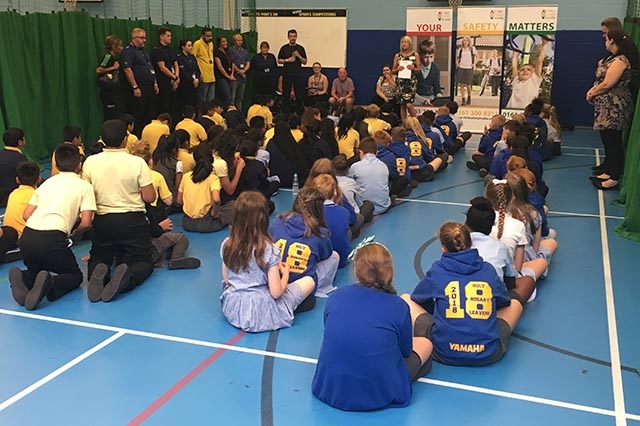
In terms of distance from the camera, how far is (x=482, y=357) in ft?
13.8

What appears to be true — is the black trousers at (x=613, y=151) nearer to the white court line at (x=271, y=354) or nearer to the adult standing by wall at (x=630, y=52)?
the adult standing by wall at (x=630, y=52)

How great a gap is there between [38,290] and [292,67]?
1203cm

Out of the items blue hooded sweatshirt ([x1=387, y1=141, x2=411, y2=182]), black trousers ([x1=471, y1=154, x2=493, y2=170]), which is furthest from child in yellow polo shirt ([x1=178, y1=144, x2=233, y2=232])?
black trousers ([x1=471, y1=154, x2=493, y2=170])

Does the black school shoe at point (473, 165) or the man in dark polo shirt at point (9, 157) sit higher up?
the man in dark polo shirt at point (9, 157)

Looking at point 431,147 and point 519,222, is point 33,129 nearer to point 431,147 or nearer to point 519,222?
point 431,147

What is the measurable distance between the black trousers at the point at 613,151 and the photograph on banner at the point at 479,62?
5708 millimetres

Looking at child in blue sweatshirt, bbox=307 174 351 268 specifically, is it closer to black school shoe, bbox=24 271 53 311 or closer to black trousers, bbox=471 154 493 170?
black school shoe, bbox=24 271 53 311

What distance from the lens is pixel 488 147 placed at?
10.6 metres

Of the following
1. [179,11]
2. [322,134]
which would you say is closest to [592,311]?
[322,134]

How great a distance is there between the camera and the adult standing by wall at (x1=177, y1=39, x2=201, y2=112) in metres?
13.4

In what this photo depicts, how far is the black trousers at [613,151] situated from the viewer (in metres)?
9.21

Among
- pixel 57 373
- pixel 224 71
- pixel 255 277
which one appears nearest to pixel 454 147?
pixel 224 71

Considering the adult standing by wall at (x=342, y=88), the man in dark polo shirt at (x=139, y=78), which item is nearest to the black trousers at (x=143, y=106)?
the man in dark polo shirt at (x=139, y=78)

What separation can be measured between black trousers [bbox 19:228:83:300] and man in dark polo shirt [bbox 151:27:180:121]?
7.92 meters
